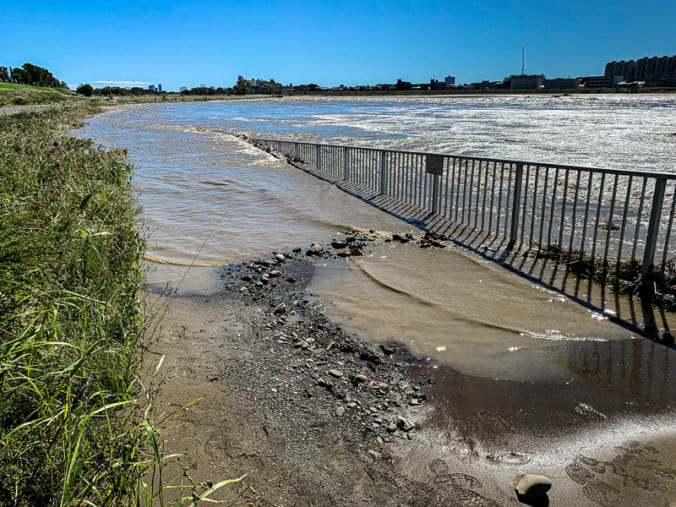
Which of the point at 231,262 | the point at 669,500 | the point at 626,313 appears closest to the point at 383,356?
the point at 669,500

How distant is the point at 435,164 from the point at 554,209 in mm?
3726

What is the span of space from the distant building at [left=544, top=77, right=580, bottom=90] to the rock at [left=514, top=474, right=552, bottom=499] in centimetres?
20831

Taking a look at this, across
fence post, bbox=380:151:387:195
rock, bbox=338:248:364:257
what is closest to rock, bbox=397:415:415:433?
rock, bbox=338:248:364:257

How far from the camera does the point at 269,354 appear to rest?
450 centimetres

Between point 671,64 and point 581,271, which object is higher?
point 671,64

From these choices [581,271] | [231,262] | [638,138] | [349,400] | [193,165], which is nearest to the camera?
[349,400]

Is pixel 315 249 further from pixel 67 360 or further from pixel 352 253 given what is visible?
pixel 67 360

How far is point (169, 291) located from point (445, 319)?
3.57 meters

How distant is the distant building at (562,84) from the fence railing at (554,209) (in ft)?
646

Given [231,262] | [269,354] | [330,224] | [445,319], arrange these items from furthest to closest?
[330,224] < [231,262] < [445,319] < [269,354]

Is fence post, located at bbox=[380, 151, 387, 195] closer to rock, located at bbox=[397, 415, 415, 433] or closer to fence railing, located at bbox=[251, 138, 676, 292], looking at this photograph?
fence railing, located at bbox=[251, 138, 676, 292]

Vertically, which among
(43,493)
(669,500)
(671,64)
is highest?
(671,64)

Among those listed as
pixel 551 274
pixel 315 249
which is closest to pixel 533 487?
pixel 551 274

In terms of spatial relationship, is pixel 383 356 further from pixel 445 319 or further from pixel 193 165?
pixel 193 165
